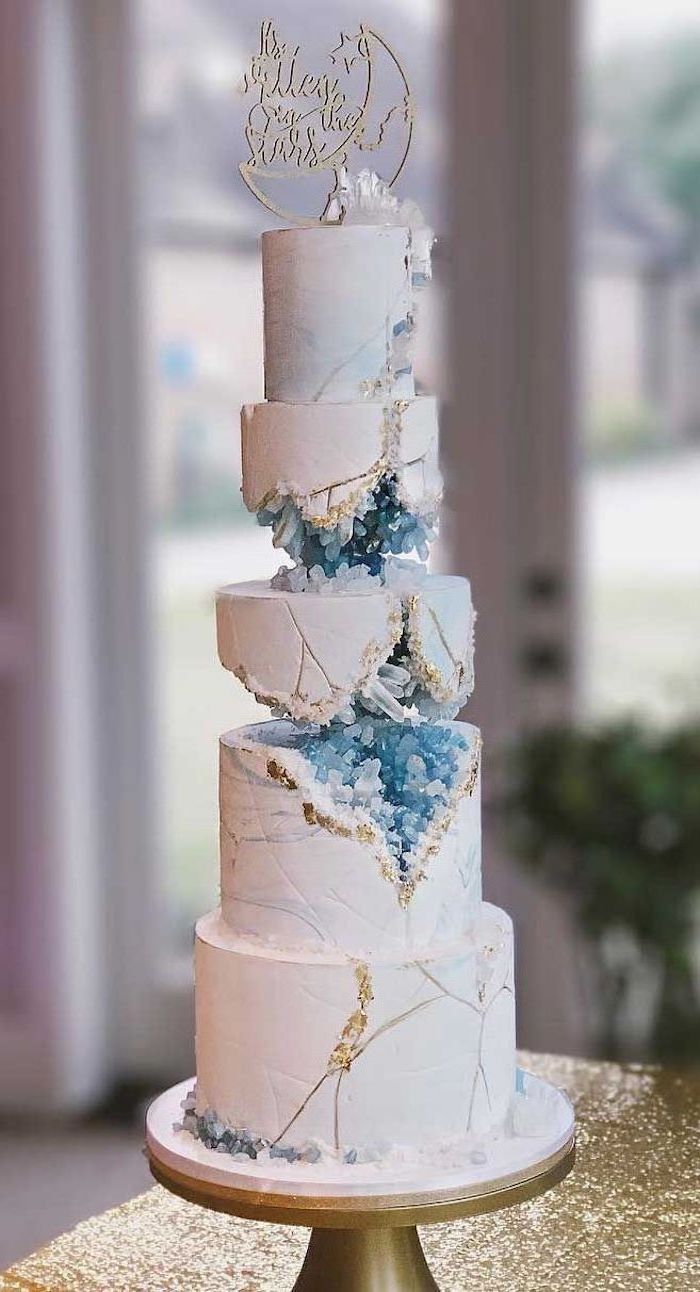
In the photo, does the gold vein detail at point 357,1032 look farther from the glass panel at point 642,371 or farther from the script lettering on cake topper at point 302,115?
the glass panel at point 642,371

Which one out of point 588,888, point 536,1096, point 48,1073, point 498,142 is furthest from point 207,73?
point 536,1096

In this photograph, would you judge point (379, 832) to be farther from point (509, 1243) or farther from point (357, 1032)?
point (509, 1243)

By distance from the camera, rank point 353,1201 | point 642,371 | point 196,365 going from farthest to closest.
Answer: point 196,365, point 642,371, point 353,1201

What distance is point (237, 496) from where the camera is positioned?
3.43 m

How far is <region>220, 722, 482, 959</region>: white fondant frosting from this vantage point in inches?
44.3

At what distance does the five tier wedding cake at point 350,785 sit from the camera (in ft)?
3.67

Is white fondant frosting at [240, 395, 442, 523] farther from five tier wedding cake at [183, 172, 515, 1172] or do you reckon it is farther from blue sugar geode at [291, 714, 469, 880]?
blue sugar geode at [291, 714, 469, 880]

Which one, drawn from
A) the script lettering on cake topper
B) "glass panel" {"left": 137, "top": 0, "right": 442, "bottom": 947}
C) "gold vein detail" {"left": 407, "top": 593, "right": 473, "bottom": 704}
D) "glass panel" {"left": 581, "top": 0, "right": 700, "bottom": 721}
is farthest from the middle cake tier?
"glass panel" {"left": 137, "top": 0, "right": 442, "bottom": 947}

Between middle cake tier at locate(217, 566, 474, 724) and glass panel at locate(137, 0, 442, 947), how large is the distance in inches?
83.2

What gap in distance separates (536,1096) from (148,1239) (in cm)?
33

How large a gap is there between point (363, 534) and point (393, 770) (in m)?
0.16

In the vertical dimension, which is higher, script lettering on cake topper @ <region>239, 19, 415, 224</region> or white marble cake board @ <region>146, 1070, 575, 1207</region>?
script lettering on cake topper @ <region>239, 19, 415, 224</region>

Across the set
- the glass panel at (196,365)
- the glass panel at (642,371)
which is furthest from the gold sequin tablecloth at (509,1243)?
the glass panel at (196,365)

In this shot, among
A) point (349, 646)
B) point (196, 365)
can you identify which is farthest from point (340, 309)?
point (196, 365)
